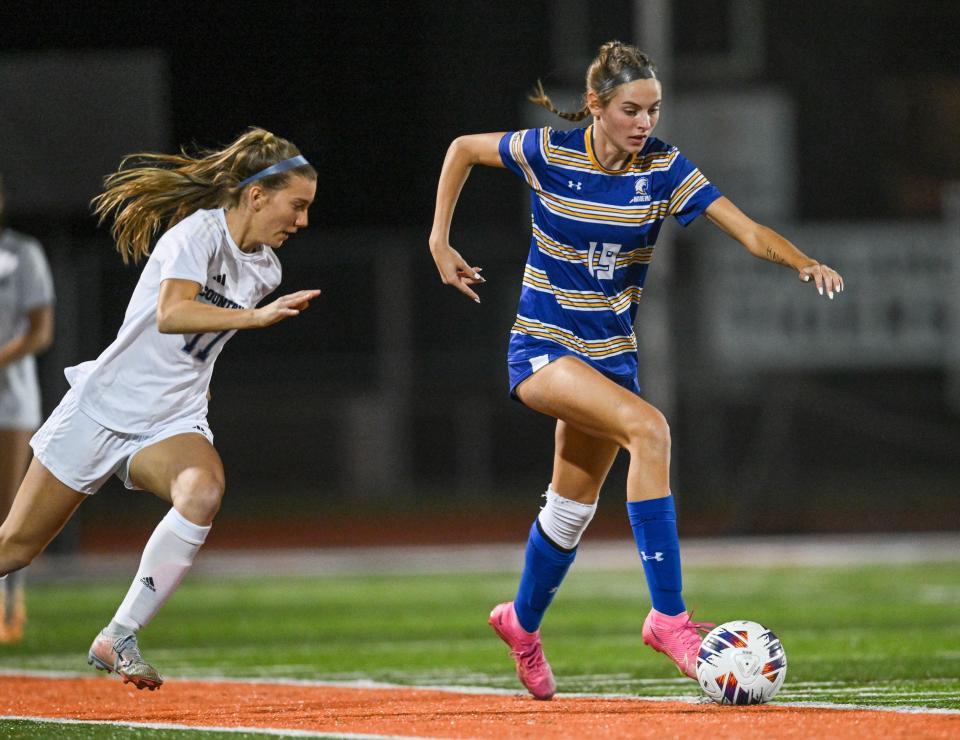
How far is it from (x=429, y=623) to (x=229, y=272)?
531cm

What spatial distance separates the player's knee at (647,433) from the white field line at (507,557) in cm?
965

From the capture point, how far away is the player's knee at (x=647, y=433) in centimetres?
600

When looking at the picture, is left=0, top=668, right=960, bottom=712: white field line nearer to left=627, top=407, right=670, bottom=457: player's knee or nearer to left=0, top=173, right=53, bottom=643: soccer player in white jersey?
left=627, top=407, right=670, bottom=457: player's knee

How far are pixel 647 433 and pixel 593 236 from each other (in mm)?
840

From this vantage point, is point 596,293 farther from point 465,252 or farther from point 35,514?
point 465,252

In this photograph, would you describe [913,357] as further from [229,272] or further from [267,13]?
[229,272]

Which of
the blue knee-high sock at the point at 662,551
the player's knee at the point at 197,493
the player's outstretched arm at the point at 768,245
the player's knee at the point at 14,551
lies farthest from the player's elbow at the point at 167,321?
the player's outstretched arm at the point at 768,245

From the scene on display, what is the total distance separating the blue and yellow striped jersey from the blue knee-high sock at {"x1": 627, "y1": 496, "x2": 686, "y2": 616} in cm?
63

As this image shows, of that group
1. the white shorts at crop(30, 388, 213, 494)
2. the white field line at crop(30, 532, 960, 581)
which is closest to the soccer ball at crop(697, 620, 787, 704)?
the white shorts at crop(30, 388, 213, 494)

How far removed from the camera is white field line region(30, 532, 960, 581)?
15672 millimetres

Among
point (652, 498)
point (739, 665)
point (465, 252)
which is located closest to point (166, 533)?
point (652, 498)

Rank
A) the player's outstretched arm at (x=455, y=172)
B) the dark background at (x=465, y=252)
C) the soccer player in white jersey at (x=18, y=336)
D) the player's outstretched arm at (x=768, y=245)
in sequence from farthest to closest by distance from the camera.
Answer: the dark background at (x=465, y=252), the soccer player in white jersey at (x=18, y=336), the player's outstretched arm at (x=455, y=172), the player's outstretched arm at (x=768, y=245)

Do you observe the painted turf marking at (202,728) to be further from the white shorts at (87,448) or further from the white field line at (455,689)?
the white field line at (455,689)

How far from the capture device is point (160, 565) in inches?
240
